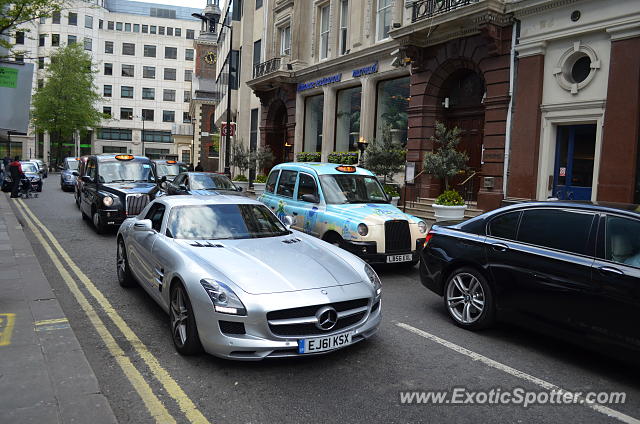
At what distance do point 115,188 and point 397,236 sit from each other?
7.70 metres

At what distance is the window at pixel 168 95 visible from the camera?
87375mm

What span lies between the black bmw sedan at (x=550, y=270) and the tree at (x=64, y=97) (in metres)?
58.5

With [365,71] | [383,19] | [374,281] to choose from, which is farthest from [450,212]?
[383,19]

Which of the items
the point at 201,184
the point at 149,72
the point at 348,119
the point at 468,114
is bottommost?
the point at 201,184

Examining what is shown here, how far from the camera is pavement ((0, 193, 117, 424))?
3625 mm

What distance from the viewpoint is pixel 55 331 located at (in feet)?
17.5

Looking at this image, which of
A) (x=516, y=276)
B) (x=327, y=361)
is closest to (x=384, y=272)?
(x=516, y=276)

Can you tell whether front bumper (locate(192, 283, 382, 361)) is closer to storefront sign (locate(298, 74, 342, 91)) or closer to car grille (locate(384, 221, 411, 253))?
car grille (locate(384, 221, 411, 253))

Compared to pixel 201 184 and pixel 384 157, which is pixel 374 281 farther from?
pixel 384 157

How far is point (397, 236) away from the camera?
28.8 ft

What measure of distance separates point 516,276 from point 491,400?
1644mm

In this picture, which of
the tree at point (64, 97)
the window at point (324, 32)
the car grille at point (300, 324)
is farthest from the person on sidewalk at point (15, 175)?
the tree at point (64, 97)

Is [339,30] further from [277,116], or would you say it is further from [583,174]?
[583,174]

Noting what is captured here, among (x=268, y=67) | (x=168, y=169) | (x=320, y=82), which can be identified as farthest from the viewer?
(x=268, y=67)
